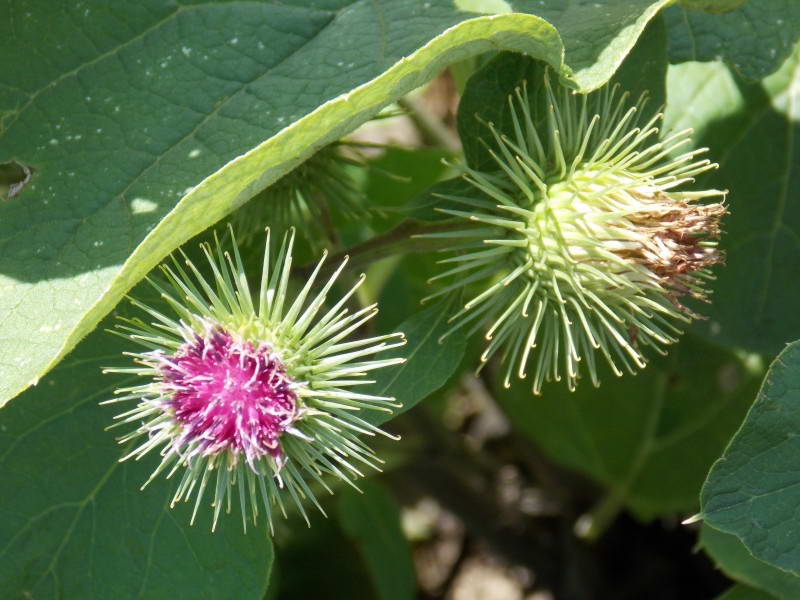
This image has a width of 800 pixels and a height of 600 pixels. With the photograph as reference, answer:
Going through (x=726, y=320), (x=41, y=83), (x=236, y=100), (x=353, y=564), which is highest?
(x=236, y=100)

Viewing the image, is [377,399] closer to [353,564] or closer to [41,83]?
[41,83]

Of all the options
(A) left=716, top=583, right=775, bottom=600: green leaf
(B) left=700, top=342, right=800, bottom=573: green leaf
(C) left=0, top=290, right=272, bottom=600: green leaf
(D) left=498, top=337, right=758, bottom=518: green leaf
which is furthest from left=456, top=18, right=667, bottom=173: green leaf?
(D) left=498, top=337, right=758, bottom=518: green leaf

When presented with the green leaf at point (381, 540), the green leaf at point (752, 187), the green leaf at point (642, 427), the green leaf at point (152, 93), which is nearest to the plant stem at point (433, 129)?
the green leaf at point (642, 427)

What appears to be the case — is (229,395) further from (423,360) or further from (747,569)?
(747,569)

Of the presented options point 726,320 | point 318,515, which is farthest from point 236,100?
point 318,515

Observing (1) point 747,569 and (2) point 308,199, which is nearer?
(1) point 747,569

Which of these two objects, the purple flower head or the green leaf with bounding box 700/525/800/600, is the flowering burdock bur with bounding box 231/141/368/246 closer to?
the purple flower head

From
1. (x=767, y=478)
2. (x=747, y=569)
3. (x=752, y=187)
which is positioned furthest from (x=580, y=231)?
(x=752, y=187)
